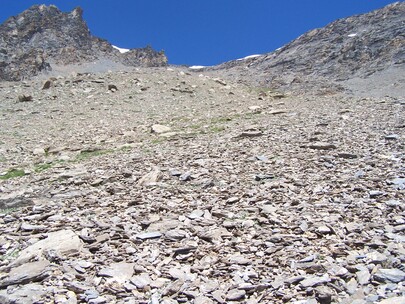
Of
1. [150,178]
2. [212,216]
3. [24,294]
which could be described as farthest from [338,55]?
[24,294]

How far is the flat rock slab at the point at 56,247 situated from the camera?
23.7ft

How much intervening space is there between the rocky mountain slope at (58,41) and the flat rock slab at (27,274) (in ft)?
244

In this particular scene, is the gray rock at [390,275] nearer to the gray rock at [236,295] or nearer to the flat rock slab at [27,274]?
the gray rock at [236,295]

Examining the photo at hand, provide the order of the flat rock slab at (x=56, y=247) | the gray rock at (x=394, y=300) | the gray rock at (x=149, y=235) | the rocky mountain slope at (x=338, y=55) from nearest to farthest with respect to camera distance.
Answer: the gray rock at (x=394, y=300), the flat rock slab at (x=56, y=247), the gray rock at (x=149, y=235), the rocky mountain slope at (x=338, y=55)

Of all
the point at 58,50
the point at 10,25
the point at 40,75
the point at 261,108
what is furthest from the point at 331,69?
the point at 10,25

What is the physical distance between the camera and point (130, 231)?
8312 mm

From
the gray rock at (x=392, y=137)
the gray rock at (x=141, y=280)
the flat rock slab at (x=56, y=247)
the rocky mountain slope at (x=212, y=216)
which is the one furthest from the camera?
the gray rock at (x=392, y=137)

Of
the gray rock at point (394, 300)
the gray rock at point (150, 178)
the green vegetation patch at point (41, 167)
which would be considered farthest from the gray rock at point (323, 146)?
the green vegetation patch at point (41, 167)

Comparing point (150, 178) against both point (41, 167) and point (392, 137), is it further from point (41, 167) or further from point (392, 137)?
point (392, 137)

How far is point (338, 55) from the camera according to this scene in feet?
205

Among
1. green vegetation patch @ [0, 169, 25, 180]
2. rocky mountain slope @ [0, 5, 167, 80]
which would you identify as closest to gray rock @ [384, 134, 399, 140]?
green vegetation patch @ [0, 169, 25, 180]

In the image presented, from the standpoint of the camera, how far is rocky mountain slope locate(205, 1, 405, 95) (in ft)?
173

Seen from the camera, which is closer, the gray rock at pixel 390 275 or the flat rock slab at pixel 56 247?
the gray rock at pixel 390 275

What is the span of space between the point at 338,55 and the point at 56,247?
208ft
